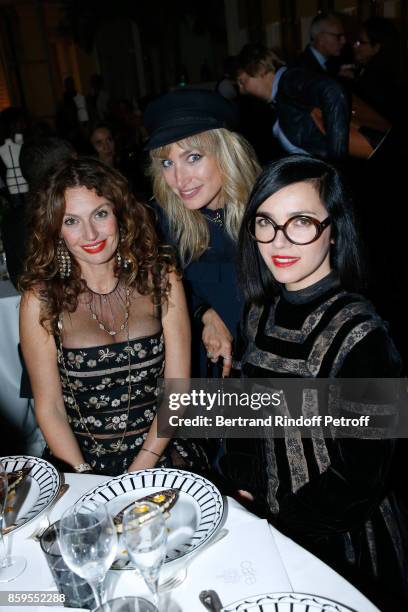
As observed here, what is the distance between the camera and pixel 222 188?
84.1 inches

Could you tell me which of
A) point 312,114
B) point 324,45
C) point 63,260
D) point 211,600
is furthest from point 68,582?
point 324,45

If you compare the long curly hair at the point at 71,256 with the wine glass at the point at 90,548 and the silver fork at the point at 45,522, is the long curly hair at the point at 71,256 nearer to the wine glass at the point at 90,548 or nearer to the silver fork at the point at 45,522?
the silver fork at the point at 45,522

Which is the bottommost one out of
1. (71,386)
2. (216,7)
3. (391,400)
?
(71,386)

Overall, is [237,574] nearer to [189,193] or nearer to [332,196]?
[332,196]

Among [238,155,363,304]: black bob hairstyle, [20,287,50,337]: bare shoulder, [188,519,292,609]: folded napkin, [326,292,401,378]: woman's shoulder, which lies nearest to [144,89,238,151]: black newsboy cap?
[238,155,363,304]: black bob hairstyle

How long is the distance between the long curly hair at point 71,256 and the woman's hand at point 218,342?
0.23 metres

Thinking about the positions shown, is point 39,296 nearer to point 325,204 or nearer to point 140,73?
point 325,204

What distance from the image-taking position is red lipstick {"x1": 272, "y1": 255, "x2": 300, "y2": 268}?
56.7 inches

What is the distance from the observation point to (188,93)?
78.5 inches

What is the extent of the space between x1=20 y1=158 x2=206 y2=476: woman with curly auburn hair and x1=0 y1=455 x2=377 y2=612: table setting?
0.59m

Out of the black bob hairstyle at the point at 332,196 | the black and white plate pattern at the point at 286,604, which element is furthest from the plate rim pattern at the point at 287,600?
the black bob hairstyle at the point at 332,196

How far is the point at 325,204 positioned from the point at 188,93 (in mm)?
878

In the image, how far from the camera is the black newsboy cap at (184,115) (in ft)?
6.34

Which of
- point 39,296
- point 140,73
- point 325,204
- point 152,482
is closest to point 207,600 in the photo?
point 152,482
